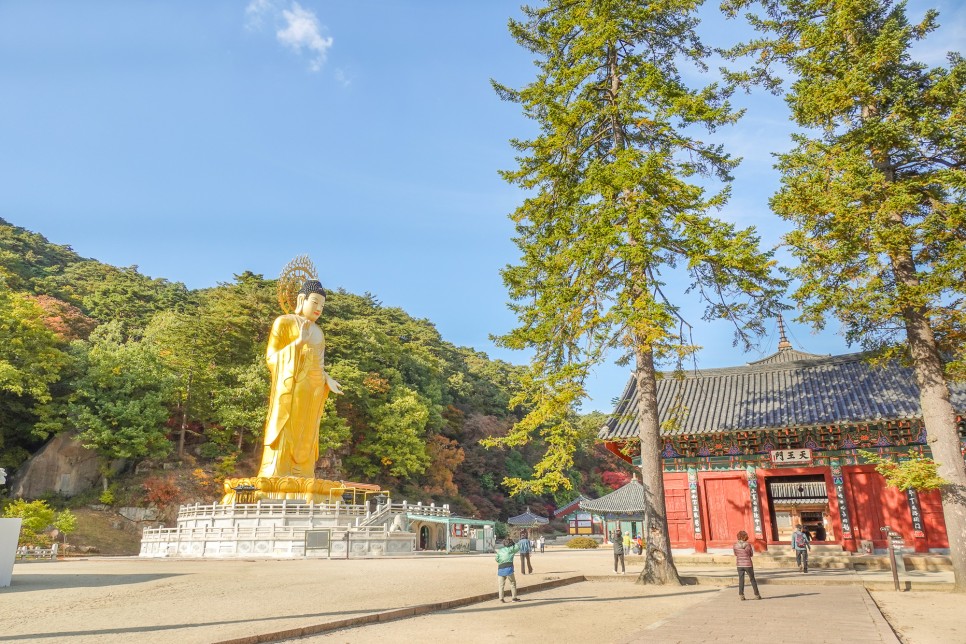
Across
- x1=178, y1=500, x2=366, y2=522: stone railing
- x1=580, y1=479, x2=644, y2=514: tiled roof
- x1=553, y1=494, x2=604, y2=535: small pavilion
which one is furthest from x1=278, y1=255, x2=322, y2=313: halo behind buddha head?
x1=553, y1=494, x2=604, y2=535: small pavilion

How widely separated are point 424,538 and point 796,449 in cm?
1926

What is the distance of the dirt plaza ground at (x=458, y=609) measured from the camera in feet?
20.7

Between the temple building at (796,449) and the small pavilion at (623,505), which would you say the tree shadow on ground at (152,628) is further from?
the small pavilion at (623,505)

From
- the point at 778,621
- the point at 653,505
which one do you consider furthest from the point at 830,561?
the point at 778,621

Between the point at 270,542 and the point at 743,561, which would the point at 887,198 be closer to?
the point at 743,561

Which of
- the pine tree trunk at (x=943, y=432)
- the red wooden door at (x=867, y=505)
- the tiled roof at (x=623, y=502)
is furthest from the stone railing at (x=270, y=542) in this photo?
the pine tree trunk at (x=943, y=432)

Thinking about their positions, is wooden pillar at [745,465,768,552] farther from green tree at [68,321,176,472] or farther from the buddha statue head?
green tree at [68,321,176,472]

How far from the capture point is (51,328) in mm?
31094

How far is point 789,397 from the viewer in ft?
55.7

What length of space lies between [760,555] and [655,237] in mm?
10091

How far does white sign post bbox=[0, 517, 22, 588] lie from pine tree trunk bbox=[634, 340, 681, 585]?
11.9 m

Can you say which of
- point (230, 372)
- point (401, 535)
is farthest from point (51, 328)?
point (401, 535)

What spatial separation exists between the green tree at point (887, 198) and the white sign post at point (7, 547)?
15727 millimetres

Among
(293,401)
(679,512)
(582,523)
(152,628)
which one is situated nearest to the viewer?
(152,628)
